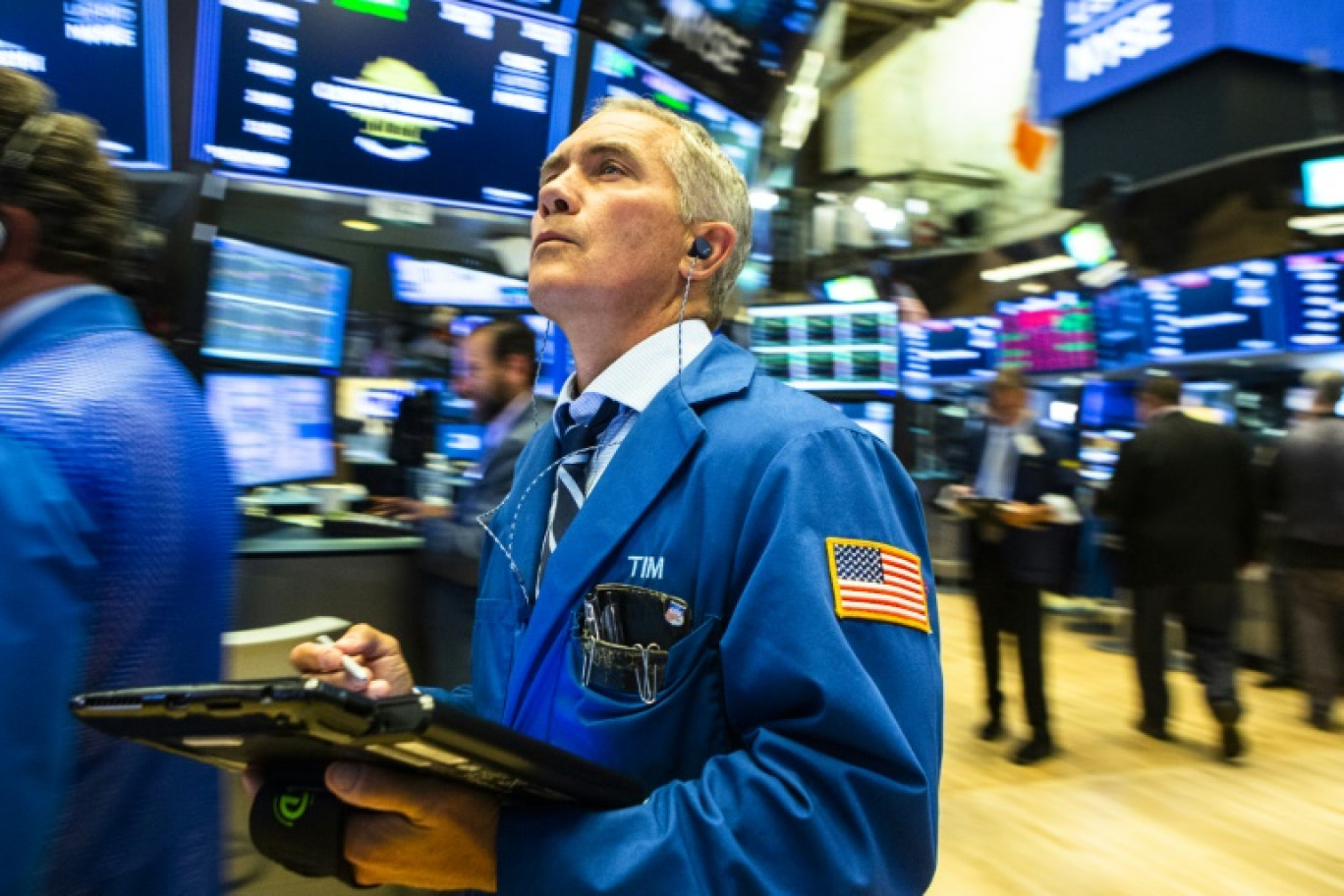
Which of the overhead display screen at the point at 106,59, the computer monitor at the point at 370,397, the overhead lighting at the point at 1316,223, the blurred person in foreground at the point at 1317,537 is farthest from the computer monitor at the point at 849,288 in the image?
the overhead display screen at the point at 106,59

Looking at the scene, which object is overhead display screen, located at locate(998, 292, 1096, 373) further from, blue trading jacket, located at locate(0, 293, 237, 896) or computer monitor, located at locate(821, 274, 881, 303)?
blue trading jacket, located at locate(0, 293, 237, 896)

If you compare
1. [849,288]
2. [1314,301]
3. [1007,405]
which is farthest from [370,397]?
[849,288]

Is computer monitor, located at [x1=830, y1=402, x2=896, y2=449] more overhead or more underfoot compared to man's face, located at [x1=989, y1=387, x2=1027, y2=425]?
more overhead

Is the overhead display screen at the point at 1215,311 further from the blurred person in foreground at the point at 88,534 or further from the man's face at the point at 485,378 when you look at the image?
the blurred person in foreground at the point at 88,534

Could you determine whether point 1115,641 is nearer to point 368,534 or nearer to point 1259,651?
point 1259,651

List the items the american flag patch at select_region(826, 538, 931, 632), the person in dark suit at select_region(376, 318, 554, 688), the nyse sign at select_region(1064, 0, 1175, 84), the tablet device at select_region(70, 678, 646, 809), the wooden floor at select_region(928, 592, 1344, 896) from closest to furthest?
the tablet device at select_region(70, 678, 646, 809)
the american flag patch at select_region(826, 538, 931, 632)
the person in dark suit at select_region(376, 318, 554, 688)
the wooden floor at select_region(928, 592, 1344, 896)
the nyse sign at select_region(1064, 0, 1175, 84)

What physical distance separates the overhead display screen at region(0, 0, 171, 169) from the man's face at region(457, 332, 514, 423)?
116 centimetres

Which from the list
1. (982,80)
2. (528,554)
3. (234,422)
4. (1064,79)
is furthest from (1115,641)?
(982,80)

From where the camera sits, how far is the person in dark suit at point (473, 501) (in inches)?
132

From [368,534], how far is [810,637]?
2772mm

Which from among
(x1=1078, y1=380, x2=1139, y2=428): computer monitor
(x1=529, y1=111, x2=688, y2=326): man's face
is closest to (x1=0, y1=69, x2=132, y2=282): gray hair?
(x1=529, y1=111, x2=688, y2=326): man's face

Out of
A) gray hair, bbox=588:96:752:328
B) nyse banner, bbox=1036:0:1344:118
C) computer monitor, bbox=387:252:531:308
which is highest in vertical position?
nyse banner, bbox=1036:0:1344:118

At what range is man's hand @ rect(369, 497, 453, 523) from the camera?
372cm

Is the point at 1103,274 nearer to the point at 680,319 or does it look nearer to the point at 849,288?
the point at 849,288
